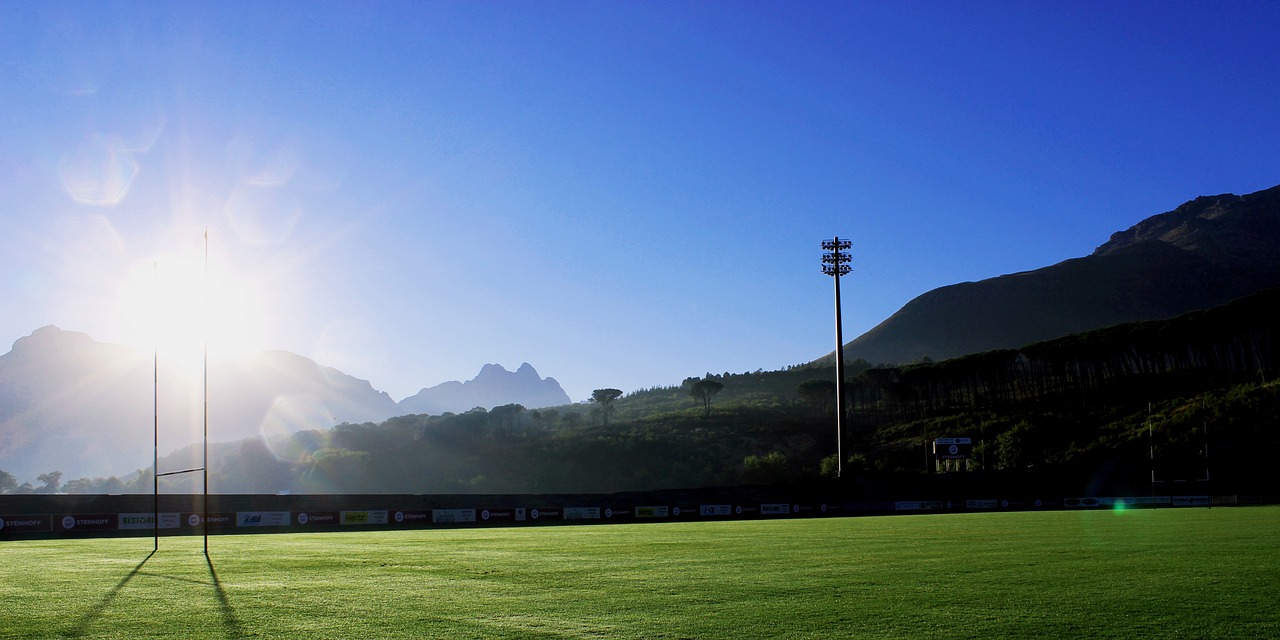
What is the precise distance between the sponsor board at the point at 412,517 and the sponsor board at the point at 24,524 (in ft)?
55.0

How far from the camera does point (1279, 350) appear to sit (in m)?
108

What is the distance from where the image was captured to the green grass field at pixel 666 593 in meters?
8.28

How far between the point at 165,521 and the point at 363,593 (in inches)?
1588

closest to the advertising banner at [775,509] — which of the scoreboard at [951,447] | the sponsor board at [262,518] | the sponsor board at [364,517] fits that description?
the scoreboard at [951,447]

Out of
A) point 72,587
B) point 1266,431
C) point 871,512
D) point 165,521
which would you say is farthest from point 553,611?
point 1266,431

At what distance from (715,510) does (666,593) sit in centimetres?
5041

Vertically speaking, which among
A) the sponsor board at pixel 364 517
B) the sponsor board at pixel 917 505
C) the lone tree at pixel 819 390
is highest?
the lone tree at pixel 819 390

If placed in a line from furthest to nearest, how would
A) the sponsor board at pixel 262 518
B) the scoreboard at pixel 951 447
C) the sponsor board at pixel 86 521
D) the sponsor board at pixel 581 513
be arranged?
the scoreboard at pixel 951 447 < the sponsor board at pixel 581 513 < the sponsor board at pixel 262 518 < the sponsor board at pixel 86 521

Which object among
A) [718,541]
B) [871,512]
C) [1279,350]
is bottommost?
[871,512]

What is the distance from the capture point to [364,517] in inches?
1997

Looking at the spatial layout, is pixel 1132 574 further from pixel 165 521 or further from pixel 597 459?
pixel 597 459

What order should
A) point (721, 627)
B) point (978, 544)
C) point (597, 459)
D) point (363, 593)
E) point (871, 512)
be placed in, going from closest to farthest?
1. point (721, 627)
2. point (363, 593)
3. point (978, 544)
4. point (871, 512)
5. point (597, 459)

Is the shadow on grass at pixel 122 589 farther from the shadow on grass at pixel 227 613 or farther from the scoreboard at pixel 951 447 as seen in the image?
the scoreboard at pixel 951 447

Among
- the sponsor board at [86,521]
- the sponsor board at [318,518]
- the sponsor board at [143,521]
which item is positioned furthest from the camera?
the sponsor board at [318,518]
